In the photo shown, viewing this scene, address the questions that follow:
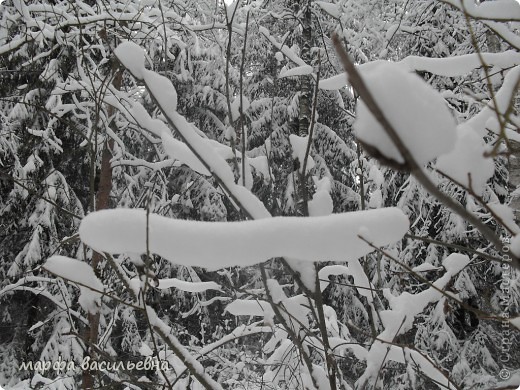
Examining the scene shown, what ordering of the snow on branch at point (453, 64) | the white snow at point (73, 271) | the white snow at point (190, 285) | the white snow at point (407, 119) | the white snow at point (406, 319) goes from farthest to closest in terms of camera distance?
the white snow at point (190, 285) → the white snow at point (406, 319) → the snow on branch at point (453, 64) → the white snow at point (73, 271) → the white snow at point (407, 119)

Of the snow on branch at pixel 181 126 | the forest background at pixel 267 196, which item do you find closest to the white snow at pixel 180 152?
the forest background at pixel 267 196

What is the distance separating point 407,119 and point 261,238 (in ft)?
0.93

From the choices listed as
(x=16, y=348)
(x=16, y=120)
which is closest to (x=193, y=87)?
(x=16, y=120)

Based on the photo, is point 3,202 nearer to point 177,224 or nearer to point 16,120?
point 16,120

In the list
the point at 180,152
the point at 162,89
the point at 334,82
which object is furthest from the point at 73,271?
the point at 334,82

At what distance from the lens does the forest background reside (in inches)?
21.7

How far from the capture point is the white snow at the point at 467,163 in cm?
48

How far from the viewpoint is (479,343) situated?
19.7 ft

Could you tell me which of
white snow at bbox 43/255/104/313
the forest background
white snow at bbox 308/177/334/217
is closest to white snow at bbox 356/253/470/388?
the forest background

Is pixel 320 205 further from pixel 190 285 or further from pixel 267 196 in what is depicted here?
pixel 190 285

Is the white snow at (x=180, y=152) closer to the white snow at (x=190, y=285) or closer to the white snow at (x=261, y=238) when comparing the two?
the white snow at (x=261, y=238)

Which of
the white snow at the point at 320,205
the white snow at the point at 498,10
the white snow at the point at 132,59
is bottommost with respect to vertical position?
the white snow at the point at 320,205

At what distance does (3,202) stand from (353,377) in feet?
22.5

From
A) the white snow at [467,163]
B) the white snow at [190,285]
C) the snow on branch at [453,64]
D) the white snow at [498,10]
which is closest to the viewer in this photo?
the white snow at [467,163]
